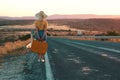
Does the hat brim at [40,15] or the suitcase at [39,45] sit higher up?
the hat brim at [40,15]

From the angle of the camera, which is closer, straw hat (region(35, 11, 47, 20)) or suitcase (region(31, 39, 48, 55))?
straw hat (region(35, 11, 47, 20))

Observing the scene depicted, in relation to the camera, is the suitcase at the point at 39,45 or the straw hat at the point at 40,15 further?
the suitcase at the point at 39,45

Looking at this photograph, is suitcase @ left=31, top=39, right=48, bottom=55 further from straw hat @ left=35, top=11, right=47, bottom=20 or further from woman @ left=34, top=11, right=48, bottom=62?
straw hat @ left=35, top=11, right=47, bottom=20

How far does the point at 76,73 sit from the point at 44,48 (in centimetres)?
420

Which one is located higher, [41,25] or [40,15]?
[40,15]

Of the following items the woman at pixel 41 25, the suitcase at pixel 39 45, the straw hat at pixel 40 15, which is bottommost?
the suitcase at pixel 39 45

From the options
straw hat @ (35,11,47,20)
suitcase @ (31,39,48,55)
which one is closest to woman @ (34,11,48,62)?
straw hat @ (35,11,47,20)

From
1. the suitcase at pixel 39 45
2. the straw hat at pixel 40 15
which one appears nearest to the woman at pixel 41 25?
the straw hat at pixel 40 15

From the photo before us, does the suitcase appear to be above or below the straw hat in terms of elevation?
below

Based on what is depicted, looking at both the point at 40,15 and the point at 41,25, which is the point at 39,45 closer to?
the point at 41,25

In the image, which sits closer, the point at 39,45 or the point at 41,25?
the point at 41,25

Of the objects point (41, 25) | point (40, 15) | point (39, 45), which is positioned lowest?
point (39, 45)

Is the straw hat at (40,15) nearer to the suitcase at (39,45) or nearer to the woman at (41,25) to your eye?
the woman at (41,25)

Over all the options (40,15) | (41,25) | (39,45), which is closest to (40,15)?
(40,15)
